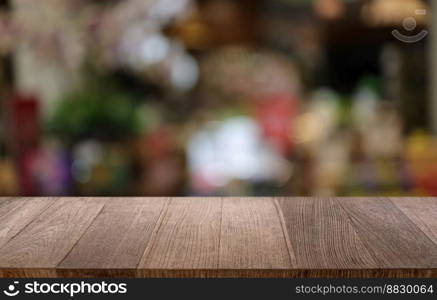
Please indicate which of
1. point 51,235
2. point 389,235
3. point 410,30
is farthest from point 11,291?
point 410,30

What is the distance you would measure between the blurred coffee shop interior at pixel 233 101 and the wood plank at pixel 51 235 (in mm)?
1472

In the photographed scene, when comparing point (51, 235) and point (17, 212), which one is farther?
point (17, 212)

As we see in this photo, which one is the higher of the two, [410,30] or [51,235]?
[410,30]

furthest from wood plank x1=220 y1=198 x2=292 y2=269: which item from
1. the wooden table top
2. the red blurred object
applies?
the red blurred object

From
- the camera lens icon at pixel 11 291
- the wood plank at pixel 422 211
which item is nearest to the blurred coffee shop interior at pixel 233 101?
the wood plank at pixel 422 211

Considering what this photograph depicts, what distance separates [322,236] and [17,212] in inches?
17.1

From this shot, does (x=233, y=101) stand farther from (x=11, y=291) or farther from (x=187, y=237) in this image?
(x=11, y=291)

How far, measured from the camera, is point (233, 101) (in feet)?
8.52

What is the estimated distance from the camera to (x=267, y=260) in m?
0.81

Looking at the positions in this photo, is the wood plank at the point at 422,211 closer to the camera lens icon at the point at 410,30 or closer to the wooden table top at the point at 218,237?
the wooden table top at the point at 218,237

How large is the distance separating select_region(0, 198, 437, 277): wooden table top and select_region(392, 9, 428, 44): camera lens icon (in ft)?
5.17

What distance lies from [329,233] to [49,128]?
1.84 metres

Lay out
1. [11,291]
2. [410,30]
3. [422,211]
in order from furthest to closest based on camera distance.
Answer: [410,30]
[422,211]
[11,291]

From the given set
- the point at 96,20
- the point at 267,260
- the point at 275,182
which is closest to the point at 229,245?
the point at 267,260
